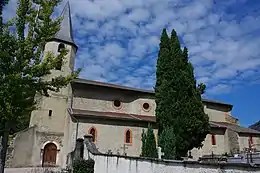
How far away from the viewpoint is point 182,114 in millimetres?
21844

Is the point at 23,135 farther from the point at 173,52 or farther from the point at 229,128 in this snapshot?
the point at 229,128

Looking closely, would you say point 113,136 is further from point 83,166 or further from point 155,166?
point 155,166

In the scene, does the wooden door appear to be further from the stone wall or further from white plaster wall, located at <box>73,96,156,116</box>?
the stone wall

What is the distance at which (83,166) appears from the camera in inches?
577

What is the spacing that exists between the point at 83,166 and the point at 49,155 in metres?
9.92

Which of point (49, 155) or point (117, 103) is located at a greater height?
point (117, 103)

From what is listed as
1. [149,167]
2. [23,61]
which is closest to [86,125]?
[23,61]

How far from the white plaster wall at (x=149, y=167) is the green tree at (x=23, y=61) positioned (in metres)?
4.92

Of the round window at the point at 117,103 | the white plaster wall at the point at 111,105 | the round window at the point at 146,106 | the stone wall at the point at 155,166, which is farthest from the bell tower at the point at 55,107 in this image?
the stone wall at the point at 155,166

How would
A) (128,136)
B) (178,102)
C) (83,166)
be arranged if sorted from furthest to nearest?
(128,136), (178,102), (83,166)

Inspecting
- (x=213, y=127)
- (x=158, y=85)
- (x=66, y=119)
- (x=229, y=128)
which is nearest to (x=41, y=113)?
(x=66, y=119)

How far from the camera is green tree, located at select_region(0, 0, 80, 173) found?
11062 mm

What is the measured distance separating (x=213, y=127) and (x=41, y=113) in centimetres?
1900

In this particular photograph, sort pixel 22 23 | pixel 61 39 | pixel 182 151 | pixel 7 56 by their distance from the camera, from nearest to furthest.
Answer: pixel 7 56 < pixel 22 23 < pixel 182 151 < pixel 61 39
